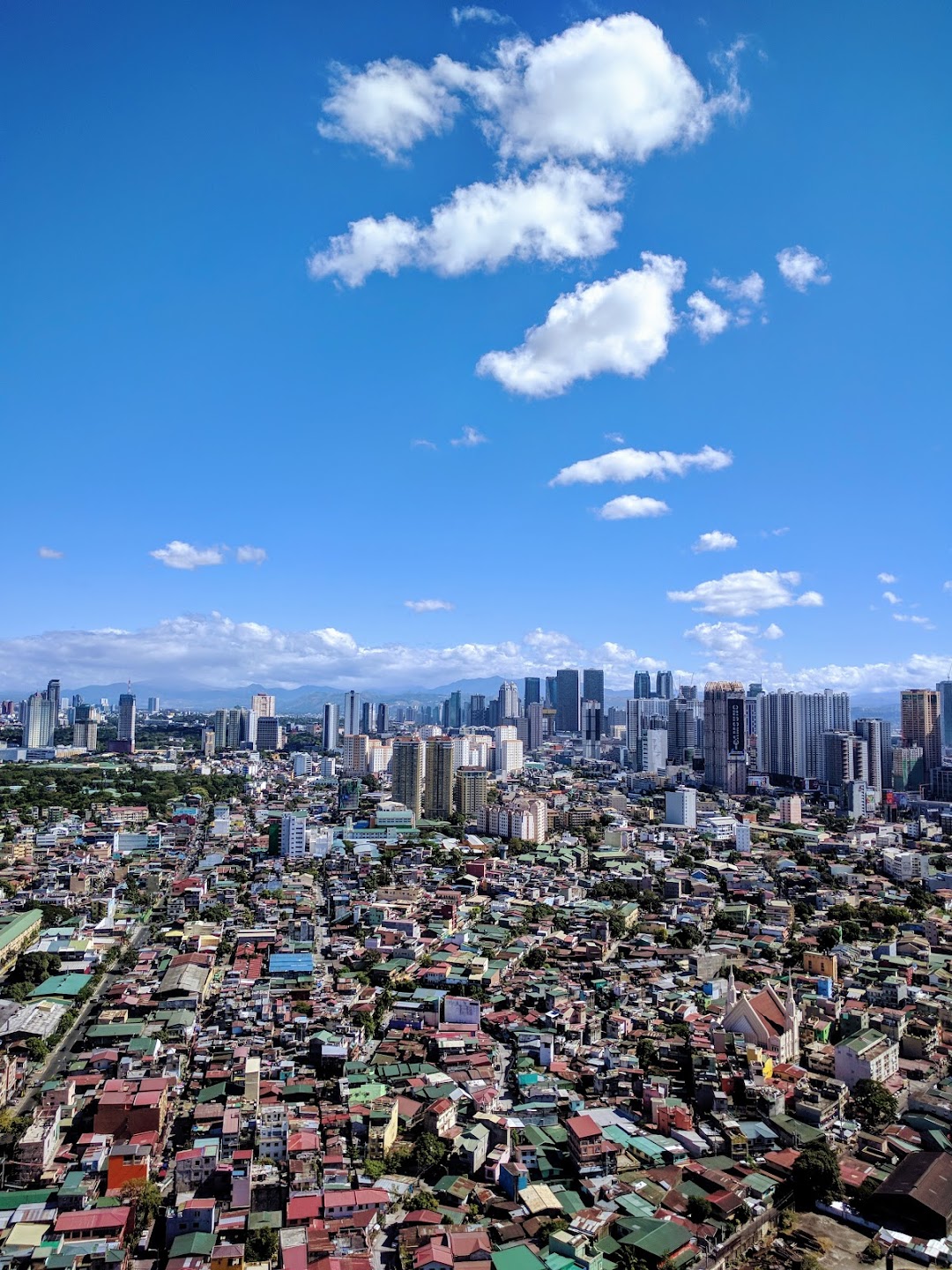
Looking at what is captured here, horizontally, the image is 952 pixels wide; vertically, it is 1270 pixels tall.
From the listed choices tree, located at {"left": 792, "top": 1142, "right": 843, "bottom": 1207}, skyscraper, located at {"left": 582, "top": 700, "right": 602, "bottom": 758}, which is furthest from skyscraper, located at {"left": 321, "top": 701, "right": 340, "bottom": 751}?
tree, located at {"left": 792, "top": 1142, "right": 843, "bottom": 1207}

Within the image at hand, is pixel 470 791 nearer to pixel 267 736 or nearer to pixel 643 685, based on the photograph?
pixel 267 736

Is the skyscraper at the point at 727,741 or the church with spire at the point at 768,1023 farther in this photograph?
the skyscraper at the point at 727,741

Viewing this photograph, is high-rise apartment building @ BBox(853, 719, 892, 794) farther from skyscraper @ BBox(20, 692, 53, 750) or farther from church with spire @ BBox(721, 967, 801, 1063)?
skyscraper @ BBox(20, 692, 53, 750)

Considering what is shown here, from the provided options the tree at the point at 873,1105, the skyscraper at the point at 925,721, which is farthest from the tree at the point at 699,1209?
the skyscraper at the point at 925,721

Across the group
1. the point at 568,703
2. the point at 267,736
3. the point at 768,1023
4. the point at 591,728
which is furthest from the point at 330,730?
the point at 768,1023

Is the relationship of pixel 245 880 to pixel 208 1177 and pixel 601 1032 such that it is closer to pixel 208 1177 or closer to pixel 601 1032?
pixel 601 1032

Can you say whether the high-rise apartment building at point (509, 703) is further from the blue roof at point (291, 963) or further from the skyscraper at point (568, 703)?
the blue roof at point (291, 963)

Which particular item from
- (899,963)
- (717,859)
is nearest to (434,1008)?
(899,963)
